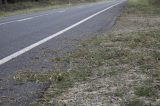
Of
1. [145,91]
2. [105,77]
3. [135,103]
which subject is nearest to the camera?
[135,103]

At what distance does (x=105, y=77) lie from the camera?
6.06m

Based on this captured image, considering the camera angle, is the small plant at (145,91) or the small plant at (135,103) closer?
the small plant at (135,103)

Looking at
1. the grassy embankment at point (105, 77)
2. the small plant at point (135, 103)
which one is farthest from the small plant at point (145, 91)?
the small plant at point (135, 103)

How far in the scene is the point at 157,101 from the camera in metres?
4.73

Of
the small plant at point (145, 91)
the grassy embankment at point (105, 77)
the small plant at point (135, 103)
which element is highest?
the small plant at point (135, 103)

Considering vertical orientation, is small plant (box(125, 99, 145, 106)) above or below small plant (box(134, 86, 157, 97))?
above

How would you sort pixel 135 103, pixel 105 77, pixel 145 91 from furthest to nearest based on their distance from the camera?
pixel 105 77 < pixel 145 91 < pixel 135 103

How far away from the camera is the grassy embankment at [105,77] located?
4.88 metres

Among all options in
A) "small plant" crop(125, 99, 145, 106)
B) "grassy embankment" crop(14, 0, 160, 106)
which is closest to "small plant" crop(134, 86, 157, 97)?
"grassy embankment" crop(14, 0, 160, 106)

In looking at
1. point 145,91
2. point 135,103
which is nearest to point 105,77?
point 145,91

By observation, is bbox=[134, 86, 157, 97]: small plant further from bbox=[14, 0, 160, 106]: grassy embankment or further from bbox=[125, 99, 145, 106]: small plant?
bbox=[125, 99, 145, 106]: small plant

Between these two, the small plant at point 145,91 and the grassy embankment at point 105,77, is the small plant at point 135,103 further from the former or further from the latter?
the small plant at point 145,91

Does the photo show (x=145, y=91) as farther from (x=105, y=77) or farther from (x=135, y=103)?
(x=105, y=77)

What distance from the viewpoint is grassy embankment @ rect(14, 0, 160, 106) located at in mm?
4875
